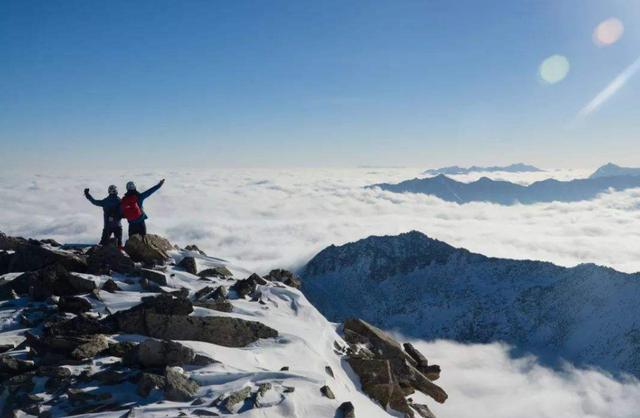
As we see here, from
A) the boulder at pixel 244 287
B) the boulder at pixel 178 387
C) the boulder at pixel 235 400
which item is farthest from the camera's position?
the boulder at pixel 244 287

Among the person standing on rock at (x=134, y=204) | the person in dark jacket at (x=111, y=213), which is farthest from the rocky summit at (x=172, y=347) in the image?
the person in dark jacket at (x=111, y=213)

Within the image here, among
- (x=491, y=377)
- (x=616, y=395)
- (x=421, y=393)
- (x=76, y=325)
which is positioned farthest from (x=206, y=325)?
(x=616, y=395)

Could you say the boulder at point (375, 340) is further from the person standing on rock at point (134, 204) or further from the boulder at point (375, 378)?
the person standing on rock at point (134, 204)

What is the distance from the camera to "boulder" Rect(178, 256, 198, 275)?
990 inches

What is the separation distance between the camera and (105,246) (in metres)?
23.3

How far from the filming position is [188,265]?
25.4 meters

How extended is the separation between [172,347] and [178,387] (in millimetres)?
1940

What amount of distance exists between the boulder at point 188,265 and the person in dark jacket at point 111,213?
11.3 ft

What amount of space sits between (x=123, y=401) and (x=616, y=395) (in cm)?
22596

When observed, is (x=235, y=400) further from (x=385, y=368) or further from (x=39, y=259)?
(x=39, y=259)

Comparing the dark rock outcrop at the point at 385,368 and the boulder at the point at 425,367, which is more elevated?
the dark rock outcrop at the point at 385,368

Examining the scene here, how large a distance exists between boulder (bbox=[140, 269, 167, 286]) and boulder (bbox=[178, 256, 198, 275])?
3.11 meters

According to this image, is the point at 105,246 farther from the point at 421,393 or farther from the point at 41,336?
the point at 421,393

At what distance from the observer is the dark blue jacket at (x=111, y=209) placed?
2460 centimetres
